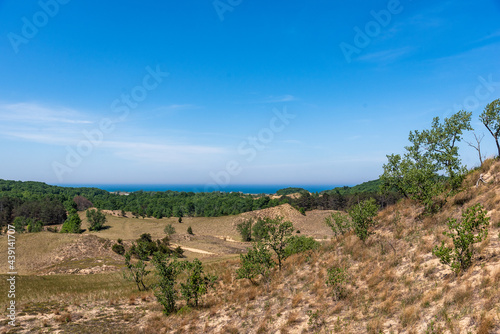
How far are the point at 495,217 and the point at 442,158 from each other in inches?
378

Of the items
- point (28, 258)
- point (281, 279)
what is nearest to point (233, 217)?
point (28, 258)

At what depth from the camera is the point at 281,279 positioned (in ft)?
65.0

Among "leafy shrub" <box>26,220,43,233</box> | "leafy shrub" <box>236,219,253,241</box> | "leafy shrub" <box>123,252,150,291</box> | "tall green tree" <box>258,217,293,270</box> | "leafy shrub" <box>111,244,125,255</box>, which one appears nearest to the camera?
"tall green tree" <box>258,217,293,270</box>

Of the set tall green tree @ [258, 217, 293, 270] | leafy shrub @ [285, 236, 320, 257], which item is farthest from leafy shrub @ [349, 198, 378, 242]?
tall green tree @ [258, 217, 293, 270]

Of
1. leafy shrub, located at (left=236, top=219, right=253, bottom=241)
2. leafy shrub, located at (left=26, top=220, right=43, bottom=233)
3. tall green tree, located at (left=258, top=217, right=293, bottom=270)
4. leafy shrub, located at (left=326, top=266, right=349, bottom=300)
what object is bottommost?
leafy shrub, located at (left=236, top=219, right=253, bottom=241)

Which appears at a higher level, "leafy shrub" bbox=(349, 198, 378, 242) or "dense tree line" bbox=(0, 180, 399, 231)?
"leafy shrub" bbox=(349, 198, 378, 242)

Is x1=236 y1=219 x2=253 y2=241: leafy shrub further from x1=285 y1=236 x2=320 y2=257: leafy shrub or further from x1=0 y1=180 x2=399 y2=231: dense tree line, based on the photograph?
x1=285 y1=236 x2=320 y2=257: leafy shrub

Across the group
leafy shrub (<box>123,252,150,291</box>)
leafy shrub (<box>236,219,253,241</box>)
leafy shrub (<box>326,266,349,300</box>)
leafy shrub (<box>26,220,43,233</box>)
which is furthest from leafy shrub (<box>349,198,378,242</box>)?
leafy shrub (<box>26,220,43,233</box>)

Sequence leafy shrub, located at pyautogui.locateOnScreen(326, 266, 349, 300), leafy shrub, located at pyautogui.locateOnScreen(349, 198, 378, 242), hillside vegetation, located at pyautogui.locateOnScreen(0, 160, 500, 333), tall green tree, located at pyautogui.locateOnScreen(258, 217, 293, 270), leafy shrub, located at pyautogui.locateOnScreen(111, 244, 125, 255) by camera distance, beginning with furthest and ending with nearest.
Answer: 1. leafy shrub, located at pyautogui.locateOnScreen(111, 244, 125, 255)
2. tall green tree, located at pyautogui.locateOnScreen(258, 217, 293, 270)
3. leafy shrub, located at pyautogui.locateOnScreen(349, 198, 378, 242)
4. leafy shrub, located at pyautogui.locateOnScreen(326, 266, 349, 300)
5. hillside vegetation, located at pyautogui.locateOnScreen(0, 160, 500, 333)

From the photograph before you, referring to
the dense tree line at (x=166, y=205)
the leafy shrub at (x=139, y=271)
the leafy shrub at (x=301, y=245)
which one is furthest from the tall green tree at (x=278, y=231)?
the dense tree line at (x=166, y=205)

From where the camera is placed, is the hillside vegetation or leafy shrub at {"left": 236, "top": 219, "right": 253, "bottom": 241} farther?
leafy shrub at {"left": 236, "top": 219, "right": 253, "bottom": 241}

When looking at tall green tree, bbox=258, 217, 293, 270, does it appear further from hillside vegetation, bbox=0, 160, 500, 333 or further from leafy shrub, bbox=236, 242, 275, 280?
hillside vegetation, bbox=0, 160, 500, 333

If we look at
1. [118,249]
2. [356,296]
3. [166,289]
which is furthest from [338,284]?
[118,249]

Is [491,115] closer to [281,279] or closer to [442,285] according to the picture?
[442,285]
